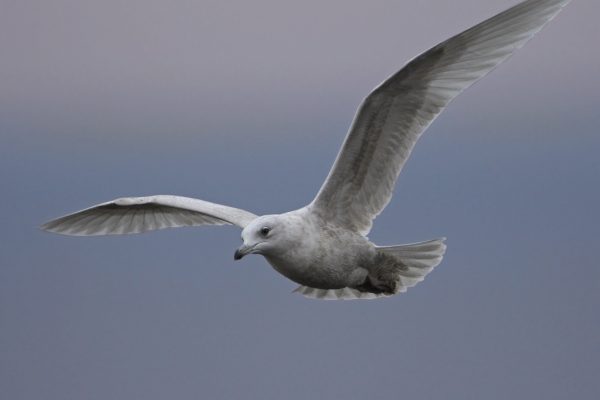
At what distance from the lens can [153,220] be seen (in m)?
8.59

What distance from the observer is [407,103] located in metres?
7.17

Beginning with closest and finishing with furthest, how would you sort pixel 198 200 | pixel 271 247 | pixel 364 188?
1. pixel 271 247
2. pixel 364 188
3. pixel 198 200

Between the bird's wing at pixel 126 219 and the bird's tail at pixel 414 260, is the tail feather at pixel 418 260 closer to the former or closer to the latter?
the bird's tail at pixel 414 260

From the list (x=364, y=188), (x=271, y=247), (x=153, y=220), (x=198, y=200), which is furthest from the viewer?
(x=153, y=220)

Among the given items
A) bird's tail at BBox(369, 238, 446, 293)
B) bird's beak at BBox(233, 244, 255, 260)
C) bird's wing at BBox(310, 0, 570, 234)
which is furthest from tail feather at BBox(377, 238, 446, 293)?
bird's beak at BBox(233, 244, 255, 260)

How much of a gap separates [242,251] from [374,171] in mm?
1089

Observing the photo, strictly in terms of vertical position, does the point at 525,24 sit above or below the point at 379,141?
above

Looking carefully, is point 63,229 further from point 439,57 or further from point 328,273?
point 439,57

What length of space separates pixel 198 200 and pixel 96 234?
109cm

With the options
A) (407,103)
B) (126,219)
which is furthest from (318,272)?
(126,219)

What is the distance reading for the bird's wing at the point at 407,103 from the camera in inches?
276

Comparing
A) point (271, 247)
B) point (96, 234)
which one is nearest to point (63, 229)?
point (96, 234)

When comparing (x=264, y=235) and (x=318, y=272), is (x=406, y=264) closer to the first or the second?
(x=318, y=272)

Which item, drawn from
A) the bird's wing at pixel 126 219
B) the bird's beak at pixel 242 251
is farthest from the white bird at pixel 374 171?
the bird's wing at pixel 126 219
